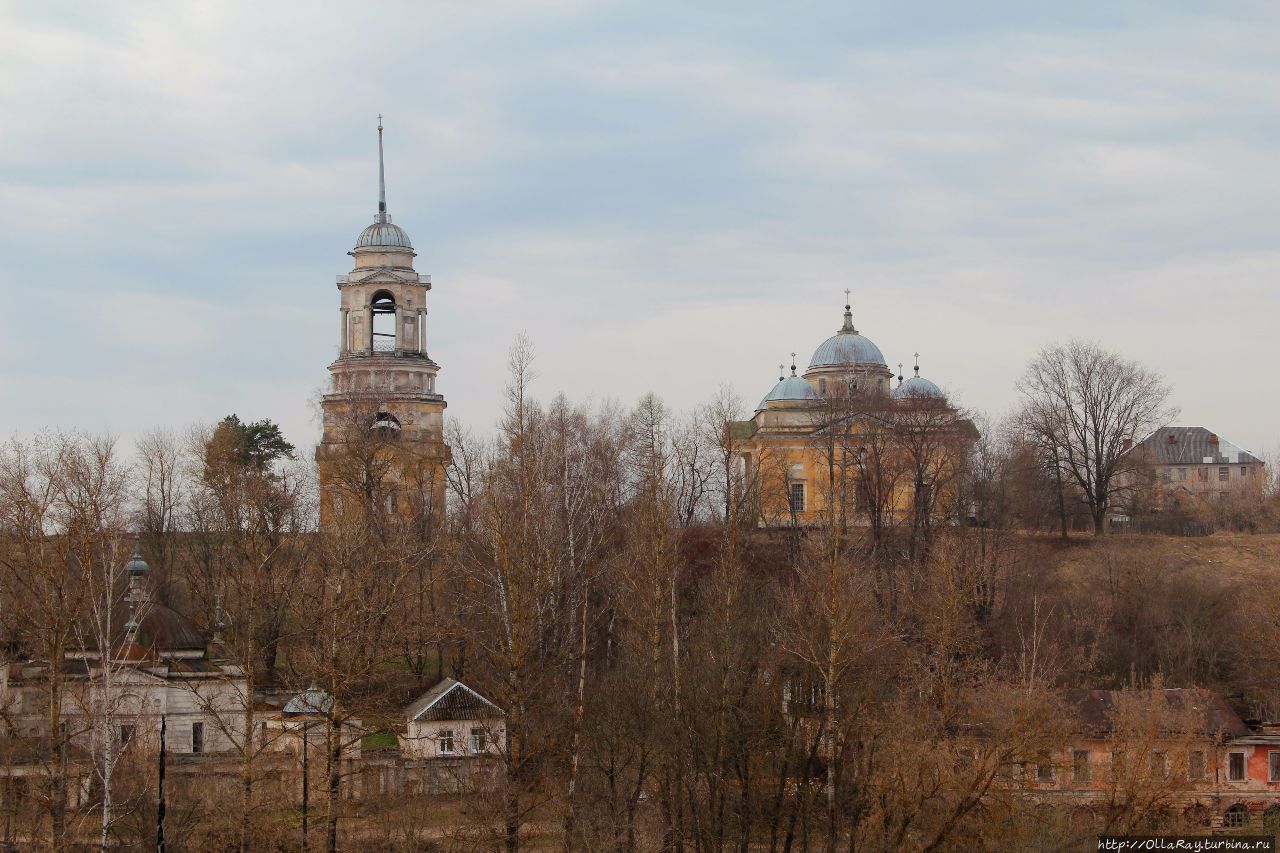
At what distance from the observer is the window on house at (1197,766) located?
3006 cm

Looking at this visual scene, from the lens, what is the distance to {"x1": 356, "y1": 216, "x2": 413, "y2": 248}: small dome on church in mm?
52844

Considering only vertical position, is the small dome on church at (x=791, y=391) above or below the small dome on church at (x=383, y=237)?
below

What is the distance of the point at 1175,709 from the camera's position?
30781 mm

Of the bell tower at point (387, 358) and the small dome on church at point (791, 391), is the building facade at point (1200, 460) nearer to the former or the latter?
the small dome on church at point (791, 391)

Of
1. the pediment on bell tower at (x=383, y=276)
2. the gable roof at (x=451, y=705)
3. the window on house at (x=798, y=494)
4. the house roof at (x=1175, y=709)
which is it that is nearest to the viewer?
the house roof at (x=1175, y=709)

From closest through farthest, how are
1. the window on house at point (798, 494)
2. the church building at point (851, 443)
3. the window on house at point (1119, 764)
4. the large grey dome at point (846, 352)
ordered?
the window on house at point (1119, 764) → the church building at point (851, 443) → the window on house at point (798, 494) → the large grey dome at point (846, 352)

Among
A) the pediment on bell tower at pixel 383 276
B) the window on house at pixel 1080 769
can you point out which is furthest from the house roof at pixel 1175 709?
the pediment on bell tower at pixel 383 276

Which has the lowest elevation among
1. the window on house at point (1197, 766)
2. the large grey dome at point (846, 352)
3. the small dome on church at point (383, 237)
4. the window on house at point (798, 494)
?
the window on house at point (1197, 766)

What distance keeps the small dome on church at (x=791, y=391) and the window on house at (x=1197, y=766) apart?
Answer: 29164 mm

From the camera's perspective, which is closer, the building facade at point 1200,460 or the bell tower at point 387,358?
the bell tower at point 387,358

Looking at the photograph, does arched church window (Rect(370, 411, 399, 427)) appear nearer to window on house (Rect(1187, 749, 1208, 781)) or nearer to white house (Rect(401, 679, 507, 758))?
white house (Rect(401, 679, 507, 758))

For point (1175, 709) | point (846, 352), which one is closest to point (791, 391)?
point (846, 352)

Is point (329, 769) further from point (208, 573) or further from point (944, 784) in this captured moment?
point (208, 573)

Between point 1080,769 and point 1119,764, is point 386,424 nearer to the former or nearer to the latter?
point 1080,769
